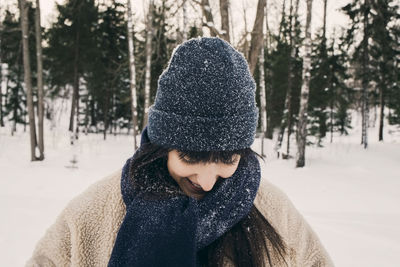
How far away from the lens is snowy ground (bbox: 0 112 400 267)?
4.34 metres

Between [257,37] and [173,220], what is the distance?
6984mm

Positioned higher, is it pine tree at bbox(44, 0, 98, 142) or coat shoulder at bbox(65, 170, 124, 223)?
pine tree at bbox(44, 0, 98, 142)

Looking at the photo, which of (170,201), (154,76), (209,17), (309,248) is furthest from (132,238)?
(154,76)

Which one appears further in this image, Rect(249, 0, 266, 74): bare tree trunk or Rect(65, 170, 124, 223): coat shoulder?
Rect(249, 0, 266, 74): bare tree trunk

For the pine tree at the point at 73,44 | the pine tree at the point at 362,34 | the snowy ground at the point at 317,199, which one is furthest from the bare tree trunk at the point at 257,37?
the pine tree at the point at 73,44

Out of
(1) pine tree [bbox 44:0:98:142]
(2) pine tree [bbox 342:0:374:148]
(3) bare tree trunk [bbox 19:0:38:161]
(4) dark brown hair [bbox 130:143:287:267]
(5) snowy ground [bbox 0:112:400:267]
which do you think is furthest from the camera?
(1) pine tree [bbox 44:0:98:142]

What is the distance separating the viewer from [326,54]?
20844 millimetres

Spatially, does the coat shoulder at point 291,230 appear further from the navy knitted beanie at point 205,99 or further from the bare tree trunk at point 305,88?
the bare tree trunk at point 305,88

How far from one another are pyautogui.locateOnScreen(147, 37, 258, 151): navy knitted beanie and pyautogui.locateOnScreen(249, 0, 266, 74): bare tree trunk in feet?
20.0

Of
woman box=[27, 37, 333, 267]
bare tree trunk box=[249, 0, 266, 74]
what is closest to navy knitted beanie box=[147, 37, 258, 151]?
woman box=[27, 37, 333, 267]

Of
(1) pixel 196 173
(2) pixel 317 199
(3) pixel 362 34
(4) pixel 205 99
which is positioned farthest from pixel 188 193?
(3) pixel 362 34

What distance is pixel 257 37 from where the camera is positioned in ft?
24.2

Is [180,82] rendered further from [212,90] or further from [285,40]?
[285,40]

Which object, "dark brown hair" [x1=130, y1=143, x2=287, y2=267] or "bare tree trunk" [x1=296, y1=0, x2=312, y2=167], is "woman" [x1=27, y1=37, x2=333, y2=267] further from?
"bare tree trunk" [x1=296, y1=0, x2=312, y2=167]
